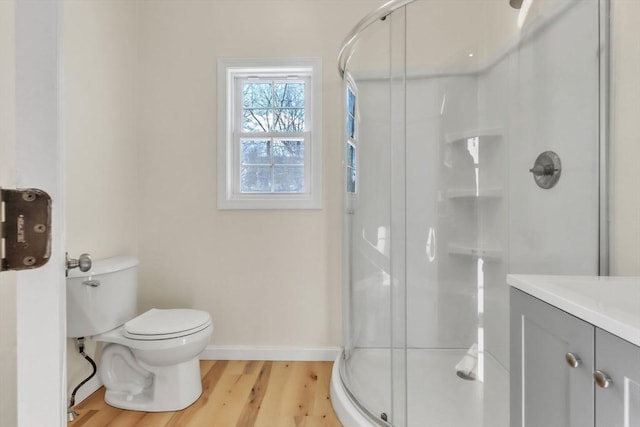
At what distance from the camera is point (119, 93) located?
2160 millimetres

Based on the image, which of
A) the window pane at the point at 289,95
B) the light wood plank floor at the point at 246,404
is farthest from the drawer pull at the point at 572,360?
the window pane at the point at 289,95

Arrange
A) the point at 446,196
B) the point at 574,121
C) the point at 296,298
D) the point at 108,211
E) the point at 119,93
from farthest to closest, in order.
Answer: the point at 296,298 < the point at 119,93 < the point at 108,211 < the point at 446,196 < the point at 574,121

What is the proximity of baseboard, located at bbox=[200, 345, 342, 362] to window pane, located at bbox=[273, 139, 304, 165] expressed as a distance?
1.29 m

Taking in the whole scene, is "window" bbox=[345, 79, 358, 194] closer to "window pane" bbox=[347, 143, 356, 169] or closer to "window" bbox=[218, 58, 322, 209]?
"window pane" bbox=[347, 143, 356, 169]

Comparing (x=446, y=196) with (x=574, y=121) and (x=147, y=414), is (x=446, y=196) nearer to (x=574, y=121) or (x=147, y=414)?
(x=574, y=121)

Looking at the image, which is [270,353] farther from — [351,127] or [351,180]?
[351,127]

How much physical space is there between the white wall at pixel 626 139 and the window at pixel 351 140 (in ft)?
3.54

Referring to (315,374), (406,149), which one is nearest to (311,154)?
(406,149)

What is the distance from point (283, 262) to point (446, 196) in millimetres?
1177

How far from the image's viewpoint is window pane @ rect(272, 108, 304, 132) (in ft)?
Answer: 7.93

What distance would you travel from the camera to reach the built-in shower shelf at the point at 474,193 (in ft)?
4.78

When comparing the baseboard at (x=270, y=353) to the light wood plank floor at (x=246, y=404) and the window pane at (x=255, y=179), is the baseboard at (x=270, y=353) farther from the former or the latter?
the window pane at (x=255, y=179)

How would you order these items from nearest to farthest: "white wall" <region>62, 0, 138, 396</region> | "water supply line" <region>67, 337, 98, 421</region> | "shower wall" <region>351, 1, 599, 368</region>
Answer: "shower wall" <region>351, 1, 599, 368</region>
"water supply line" <region>67, 337, 98, 421</region>
"white wall" <region>62, 0, 138, 396</region>

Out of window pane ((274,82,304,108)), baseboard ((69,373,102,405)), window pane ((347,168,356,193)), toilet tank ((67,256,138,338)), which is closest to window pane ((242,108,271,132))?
window pane ((274,82,304,108))
